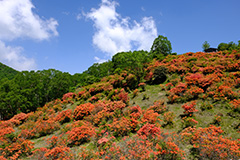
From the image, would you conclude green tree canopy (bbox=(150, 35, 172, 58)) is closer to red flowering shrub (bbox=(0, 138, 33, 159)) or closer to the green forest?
the green forest

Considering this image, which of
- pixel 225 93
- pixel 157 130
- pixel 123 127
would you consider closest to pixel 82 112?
pixel 123 127

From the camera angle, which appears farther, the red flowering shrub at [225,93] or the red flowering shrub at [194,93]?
the red flowering shrub at [194,93]

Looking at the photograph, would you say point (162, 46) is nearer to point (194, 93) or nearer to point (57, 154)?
point (194, 93)

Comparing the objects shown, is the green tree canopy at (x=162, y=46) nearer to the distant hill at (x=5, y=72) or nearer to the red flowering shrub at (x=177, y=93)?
the red flowering shrub at (x=177, y=93)

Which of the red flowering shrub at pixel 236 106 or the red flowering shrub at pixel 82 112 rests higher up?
the red flowering shrub at pixel 236 106

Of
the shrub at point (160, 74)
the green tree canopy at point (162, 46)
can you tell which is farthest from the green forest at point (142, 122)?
the green tree canopy at point (162, 46)

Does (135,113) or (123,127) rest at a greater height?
(135,113)

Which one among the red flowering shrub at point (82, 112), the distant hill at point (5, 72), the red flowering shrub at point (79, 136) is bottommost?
the red flowering shrub at point (79, 136)

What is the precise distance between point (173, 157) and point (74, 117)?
13.1 m

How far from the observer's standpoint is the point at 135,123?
10.8m

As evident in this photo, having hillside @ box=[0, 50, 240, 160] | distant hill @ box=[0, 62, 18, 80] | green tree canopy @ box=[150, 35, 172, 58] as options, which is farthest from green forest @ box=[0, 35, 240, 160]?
distant hill @ box=[0, 62, 18, 80]

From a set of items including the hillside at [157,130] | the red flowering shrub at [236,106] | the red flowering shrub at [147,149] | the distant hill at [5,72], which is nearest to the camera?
the red flowering shrub at [147,149]

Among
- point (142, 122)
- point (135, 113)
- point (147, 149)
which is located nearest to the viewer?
point (147, 149)

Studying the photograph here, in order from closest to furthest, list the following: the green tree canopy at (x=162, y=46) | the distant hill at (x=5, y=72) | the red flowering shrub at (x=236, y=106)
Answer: the red flowering shrub at (x=236, y=106) → the green tree canopy at (x=162, y=46) → the distant hill at (x=5, y=72)
